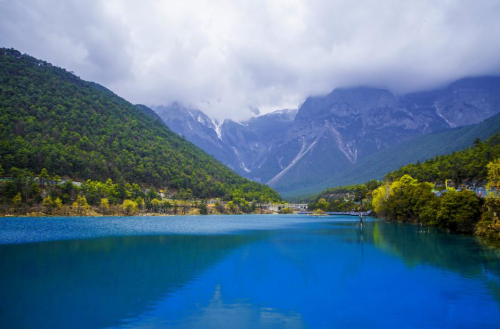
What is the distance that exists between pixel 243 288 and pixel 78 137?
13556 centimetres

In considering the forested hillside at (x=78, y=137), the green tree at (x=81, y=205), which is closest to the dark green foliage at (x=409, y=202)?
the green tree at (x=81, y=205)

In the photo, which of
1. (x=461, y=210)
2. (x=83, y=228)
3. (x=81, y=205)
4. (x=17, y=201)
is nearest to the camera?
(x=461, y=210)

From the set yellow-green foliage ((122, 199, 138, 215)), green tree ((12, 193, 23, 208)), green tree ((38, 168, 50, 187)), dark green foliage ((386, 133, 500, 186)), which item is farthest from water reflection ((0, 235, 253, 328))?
yellow-green foliage ((122, 199, 138, 215))

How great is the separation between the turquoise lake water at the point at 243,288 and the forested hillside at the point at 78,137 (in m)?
88.7

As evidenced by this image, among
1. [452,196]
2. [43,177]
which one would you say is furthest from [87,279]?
[43,177]

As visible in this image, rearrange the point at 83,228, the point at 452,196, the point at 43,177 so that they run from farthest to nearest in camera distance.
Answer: the point at 43,177 → the point at 83,228 → the point at 452,196

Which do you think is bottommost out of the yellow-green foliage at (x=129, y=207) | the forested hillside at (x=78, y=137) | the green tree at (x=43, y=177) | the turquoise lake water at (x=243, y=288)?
the turquoise lake water at (x=243, y=288)

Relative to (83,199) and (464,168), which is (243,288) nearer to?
(464,168)

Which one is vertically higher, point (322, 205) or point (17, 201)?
point (17, 201)

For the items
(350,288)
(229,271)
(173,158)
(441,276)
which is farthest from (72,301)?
(173,158)

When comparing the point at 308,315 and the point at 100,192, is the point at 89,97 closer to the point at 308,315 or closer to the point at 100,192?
the point at 100,192

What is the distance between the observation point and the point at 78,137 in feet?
458

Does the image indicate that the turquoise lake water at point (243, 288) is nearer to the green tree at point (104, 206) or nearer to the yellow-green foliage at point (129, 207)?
the green tree at point (104, 206)

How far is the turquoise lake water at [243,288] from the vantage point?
53.3ft
